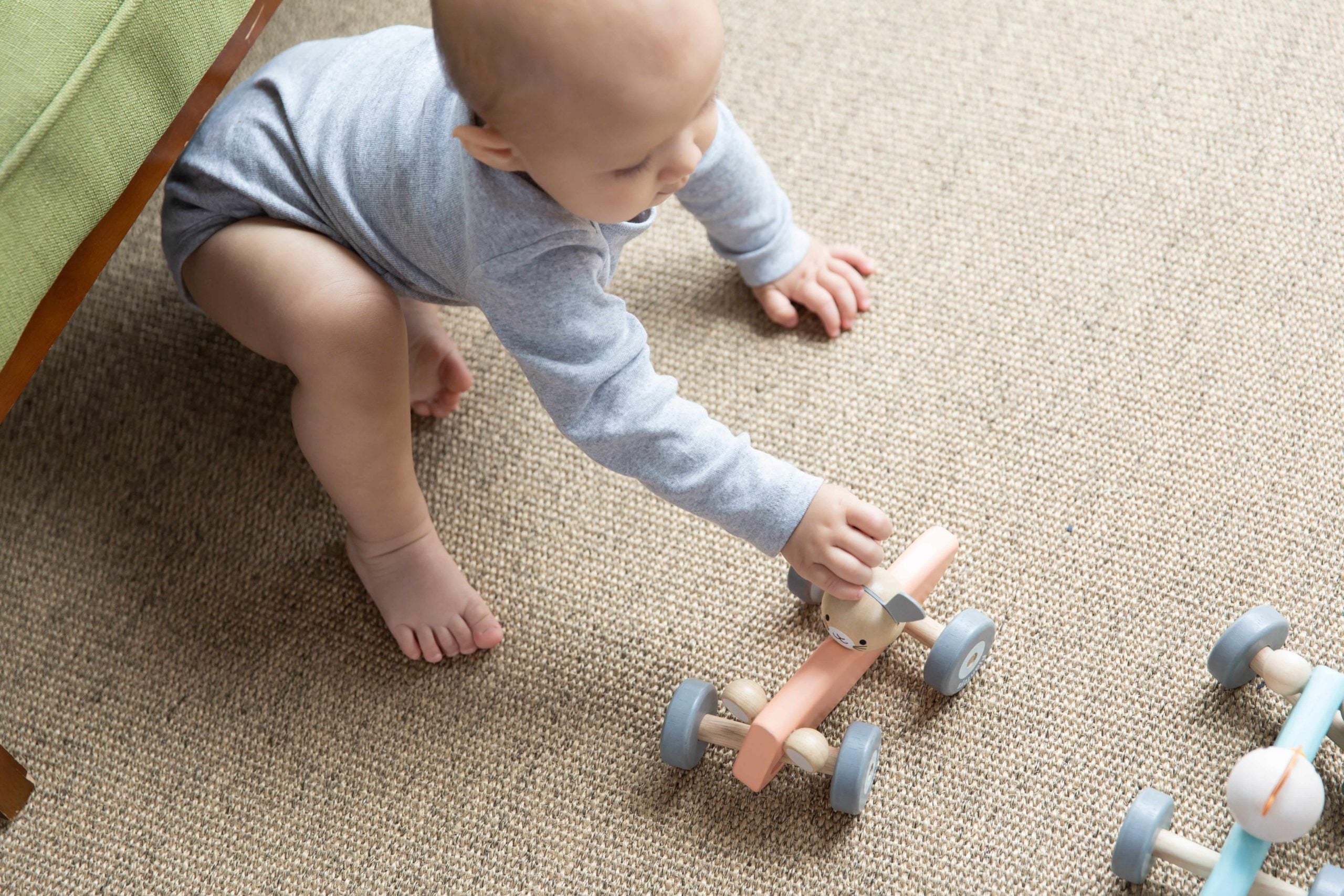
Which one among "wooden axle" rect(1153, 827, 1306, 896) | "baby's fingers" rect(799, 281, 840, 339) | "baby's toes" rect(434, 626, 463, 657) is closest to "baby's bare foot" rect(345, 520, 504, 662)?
"baby's toes" rect(434, 626, 463, 657)

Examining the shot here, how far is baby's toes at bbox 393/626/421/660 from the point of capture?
847mm

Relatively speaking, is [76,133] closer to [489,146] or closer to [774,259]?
[489,146]

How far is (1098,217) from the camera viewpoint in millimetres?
981

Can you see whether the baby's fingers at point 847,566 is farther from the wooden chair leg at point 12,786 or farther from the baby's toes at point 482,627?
the wooden chair leg at point 12,786

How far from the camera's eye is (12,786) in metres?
0.80

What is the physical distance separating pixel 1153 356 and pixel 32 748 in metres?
0.88

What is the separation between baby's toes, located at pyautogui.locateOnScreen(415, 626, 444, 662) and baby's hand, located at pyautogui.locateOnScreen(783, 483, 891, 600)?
0.28 m

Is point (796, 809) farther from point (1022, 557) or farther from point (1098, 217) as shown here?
point (1098, 217)

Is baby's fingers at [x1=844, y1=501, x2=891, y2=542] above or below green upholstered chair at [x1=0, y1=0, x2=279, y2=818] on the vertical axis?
below

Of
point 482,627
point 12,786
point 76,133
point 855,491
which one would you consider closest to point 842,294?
point 855,491

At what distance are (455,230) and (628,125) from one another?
6.5 inches

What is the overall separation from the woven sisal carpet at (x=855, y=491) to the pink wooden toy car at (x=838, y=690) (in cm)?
3

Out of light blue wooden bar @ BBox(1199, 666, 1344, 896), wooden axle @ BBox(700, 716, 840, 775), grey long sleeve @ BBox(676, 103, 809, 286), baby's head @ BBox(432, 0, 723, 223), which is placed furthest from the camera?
grey long sleeve @ BBox(676, 103, 809, 286)

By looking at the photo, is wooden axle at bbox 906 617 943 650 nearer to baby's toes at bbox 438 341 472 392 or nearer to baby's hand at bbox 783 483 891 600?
baby's hand at bbox 783 483 891 600
